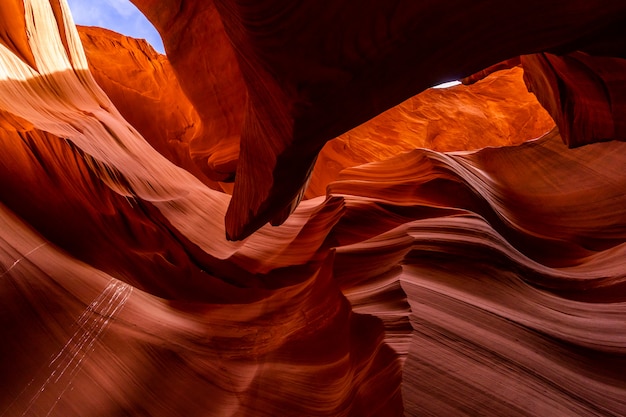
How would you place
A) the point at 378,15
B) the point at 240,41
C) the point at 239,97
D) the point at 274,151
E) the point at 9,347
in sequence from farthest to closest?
the point at 239,97 → the point at 9,347 → the point at 274,151 → the point at 240,41 → the point at 378,15

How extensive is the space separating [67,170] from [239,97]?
2.46m

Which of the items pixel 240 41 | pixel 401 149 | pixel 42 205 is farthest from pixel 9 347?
pixel 401 149

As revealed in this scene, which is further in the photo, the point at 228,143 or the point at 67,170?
the point at 228,143

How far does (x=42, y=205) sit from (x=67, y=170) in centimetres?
40

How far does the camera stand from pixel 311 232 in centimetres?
479

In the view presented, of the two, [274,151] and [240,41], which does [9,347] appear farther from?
[240,41]

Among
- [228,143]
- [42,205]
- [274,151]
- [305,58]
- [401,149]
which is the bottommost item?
[401,149]

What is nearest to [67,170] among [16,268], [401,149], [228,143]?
[16,268]

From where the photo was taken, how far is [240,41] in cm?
207

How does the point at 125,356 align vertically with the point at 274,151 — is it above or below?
below

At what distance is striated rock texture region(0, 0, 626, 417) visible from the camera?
2.04m

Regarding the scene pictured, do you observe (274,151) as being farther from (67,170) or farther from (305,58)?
(67,170)

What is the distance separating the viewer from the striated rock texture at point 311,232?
2.04 metres

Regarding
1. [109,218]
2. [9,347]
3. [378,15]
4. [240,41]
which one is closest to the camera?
[378,15]
